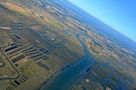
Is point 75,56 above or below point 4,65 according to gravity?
below

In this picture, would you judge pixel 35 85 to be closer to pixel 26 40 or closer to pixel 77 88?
pixel 77 88

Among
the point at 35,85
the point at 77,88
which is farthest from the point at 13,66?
the point at 77,88

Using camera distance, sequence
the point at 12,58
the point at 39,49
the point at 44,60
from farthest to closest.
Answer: the point at 39,49
the point at 44,60
the point at 12,58

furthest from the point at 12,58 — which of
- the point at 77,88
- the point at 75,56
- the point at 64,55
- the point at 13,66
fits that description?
the point at 75,56

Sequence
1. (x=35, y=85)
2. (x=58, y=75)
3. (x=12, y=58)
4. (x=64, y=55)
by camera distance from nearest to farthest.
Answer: (x=35, y=85)
(x=12, y=58)
(x=58, y=75)
(x=64, y=55)

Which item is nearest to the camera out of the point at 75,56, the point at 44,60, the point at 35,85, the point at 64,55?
the point at 35,85

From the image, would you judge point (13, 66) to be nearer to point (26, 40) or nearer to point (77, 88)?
point (77, 88)

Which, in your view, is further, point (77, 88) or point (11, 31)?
point (11, 31)

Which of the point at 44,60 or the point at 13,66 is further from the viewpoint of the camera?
the point at 44,60

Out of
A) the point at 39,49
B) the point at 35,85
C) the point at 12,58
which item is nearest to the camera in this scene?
the point at 35,85
